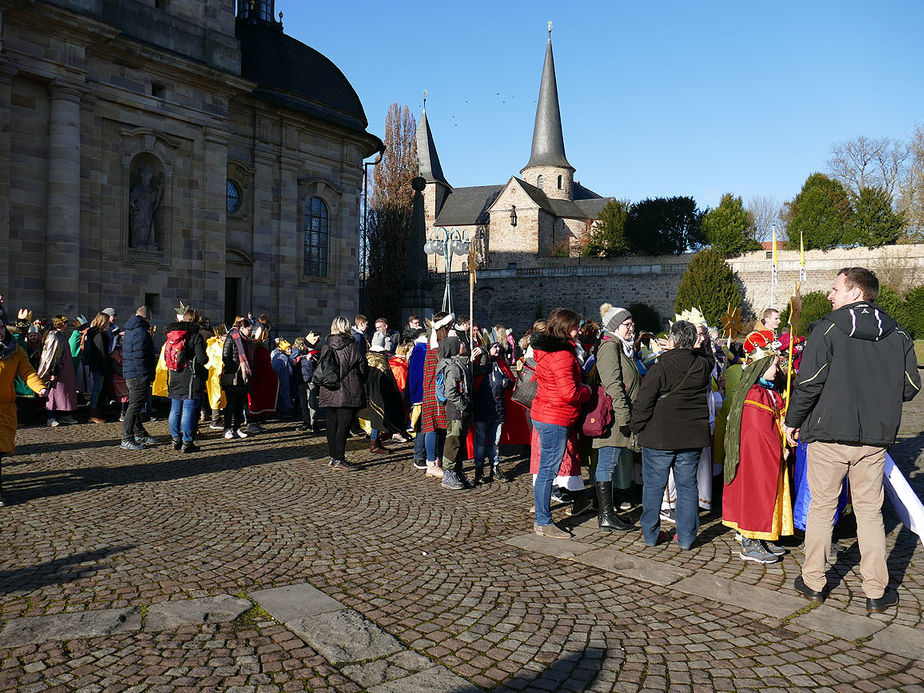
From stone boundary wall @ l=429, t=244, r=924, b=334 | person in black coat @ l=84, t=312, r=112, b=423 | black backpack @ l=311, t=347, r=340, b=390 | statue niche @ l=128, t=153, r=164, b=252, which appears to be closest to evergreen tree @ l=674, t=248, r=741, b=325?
stone boundary wall @ l=429, t=244, r=924, b=334

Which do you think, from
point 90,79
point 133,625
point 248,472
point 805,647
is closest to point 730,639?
point 805,647

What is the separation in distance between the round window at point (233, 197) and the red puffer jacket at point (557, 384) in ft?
61.1

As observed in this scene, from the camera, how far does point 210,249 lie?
20.1 meters

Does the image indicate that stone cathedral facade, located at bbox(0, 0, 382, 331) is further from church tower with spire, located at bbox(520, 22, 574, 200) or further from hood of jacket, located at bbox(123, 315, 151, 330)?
church tower with spire, located at bbox(520, 22, 574, 200)

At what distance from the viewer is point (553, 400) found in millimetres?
5531

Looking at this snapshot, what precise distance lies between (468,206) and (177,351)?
6567 centimetres

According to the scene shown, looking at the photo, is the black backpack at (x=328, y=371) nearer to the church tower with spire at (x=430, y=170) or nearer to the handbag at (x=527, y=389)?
the handbag at (x=527, y=389)

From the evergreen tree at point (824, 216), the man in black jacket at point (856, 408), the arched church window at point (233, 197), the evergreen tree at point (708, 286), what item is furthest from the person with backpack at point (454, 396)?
the evergreen tree at point (824, 216)

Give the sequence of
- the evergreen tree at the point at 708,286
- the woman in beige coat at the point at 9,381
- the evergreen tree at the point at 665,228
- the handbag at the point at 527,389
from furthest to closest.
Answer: the evergreen tree at the point at 665,228 < the evergreen tree at the point at 708,286 < the handbag at the point at 527,389 < the woman in beige coat at the point at 9,381

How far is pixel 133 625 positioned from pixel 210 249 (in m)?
17.8

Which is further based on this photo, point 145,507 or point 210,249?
point 210,249

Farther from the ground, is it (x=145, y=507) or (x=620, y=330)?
(x=620, y=330)

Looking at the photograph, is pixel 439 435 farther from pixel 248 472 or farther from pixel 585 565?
pixel 585 565

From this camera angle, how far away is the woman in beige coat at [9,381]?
6117mm
